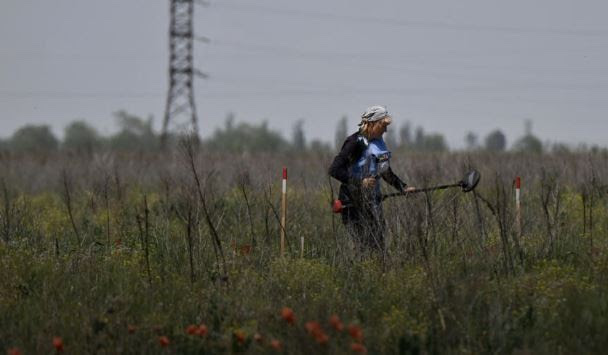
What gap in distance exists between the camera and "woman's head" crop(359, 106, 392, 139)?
9.02 m

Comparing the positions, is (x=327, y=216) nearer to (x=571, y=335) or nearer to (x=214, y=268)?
(x=214, y=268)

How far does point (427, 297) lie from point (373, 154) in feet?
6.84

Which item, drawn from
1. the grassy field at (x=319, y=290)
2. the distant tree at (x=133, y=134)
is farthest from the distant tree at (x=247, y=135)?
the grassy field at (x=319, y=290)

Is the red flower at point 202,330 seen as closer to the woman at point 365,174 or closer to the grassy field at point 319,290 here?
the grassy field at point 319,290

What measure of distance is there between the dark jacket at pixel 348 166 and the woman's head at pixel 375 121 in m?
0.11

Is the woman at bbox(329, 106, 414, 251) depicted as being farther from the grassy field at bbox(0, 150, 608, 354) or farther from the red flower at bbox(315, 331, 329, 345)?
the red flower at bbox(315, 331, 329, 345)

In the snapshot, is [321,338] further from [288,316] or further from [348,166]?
[348,166]

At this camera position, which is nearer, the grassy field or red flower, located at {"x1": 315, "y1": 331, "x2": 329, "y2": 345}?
red flower, located at {"x1": 315, "y1": 331, "x2": 329, "y2": 345}

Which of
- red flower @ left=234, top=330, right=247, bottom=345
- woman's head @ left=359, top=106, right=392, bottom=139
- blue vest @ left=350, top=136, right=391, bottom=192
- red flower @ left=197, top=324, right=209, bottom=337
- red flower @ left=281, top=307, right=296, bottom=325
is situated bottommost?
red flower @ left=234, top=330, right=247, bottom=345

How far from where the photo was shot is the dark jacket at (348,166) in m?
8.98

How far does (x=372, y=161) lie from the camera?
9070 mm

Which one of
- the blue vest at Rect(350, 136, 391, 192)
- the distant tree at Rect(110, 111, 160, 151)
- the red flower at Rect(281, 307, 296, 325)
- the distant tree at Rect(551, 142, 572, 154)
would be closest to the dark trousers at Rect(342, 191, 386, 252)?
the blue vest at Rect(350, 136, 391, 192)

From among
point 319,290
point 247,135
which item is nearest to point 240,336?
point 319,290

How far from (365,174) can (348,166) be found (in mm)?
175
